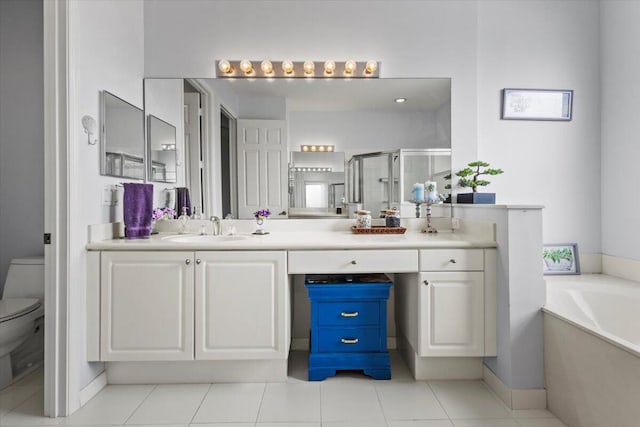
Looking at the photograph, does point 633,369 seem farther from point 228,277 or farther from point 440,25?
point 440,25

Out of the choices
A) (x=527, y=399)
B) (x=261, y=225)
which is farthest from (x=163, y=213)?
(x=527, y=399)

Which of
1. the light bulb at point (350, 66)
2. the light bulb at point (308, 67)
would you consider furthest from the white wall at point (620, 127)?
the light bulb at point (308, 67)

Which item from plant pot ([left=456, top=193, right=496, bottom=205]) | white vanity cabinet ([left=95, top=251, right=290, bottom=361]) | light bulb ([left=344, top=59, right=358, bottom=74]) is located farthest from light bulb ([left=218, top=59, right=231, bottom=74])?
plant pot ([left=456, top=193, right=496, bottom=205])

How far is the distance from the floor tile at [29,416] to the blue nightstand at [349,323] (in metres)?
1.31

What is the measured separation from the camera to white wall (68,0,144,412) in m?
1.74

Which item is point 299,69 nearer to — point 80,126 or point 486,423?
point 80,126

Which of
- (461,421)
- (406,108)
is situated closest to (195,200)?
(406,108)

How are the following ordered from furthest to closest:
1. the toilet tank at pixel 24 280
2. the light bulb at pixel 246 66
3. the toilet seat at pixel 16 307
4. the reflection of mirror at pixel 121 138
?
the light bulb at pixel 246 66, the toilet tank at pixel 24 280, the reflection of mirror at pixel 121 138, the toilet seat at pixel 16 307

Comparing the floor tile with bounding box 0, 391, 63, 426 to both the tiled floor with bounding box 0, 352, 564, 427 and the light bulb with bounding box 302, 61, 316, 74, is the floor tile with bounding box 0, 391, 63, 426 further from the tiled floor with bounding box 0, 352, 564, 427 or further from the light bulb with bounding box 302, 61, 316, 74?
the light bulb with bounding box 302, 61, 316, 74

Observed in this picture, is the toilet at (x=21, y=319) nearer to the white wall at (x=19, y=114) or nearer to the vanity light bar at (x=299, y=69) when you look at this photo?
the white wall at (x=19, y=114)

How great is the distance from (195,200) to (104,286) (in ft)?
2.71

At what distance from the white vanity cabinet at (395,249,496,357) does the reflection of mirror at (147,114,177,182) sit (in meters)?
1.76

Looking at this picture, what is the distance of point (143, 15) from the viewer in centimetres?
243

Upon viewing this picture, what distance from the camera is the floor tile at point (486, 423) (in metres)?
1.64
